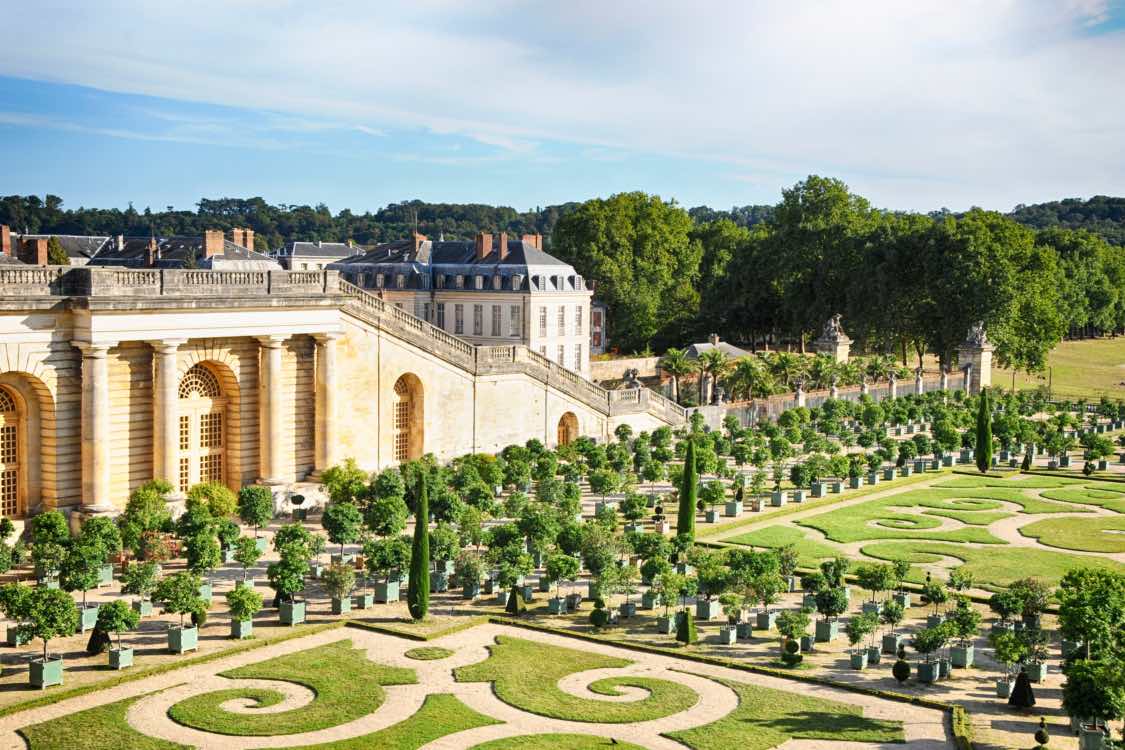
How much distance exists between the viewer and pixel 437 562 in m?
43.4

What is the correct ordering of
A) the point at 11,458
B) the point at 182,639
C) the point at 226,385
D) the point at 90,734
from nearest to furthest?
the point at 90,734, the point at 182,639, the point at 11,458, the point at 226,385

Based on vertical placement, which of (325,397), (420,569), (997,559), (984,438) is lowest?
(997,559)

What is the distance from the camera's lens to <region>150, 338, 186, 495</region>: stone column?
50.1 meters

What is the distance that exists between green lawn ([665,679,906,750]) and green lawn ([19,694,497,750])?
5.18m

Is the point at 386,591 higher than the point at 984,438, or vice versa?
the point at 984,438

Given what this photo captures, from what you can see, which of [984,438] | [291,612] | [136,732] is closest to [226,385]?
[291,612]

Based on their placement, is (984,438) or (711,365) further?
(711,365)

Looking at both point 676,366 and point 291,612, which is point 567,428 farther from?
point 291,612

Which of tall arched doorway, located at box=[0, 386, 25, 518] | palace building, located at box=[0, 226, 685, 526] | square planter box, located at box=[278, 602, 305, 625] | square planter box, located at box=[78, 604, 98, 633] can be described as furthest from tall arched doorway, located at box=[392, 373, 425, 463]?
square planter box, located at box=[78, 604, 98, 633]

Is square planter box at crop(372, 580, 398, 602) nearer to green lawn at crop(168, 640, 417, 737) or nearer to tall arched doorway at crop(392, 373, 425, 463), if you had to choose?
green lawn at crop(168, 640, 417, 737)

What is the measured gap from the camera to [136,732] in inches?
1145

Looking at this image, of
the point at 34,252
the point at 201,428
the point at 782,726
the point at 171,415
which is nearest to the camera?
the point at 782,726

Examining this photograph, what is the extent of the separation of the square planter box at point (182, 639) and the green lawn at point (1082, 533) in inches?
1339

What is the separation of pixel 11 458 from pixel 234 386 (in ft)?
31.8
